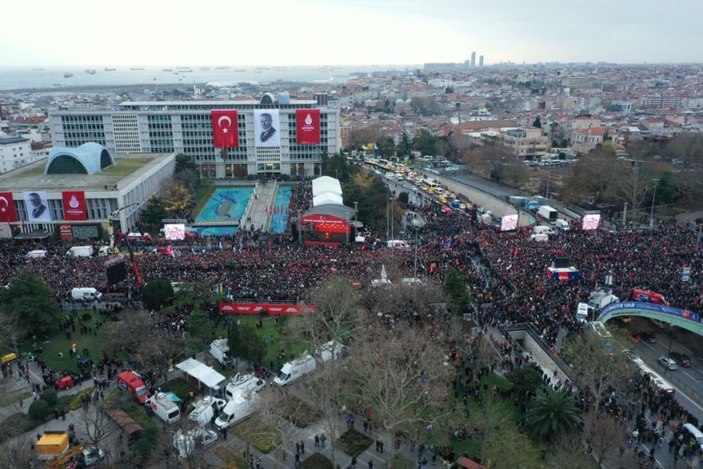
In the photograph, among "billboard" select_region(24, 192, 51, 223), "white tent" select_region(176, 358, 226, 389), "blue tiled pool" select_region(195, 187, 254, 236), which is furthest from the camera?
"blue tiled pool" select_region(195, 187, 254, 236)

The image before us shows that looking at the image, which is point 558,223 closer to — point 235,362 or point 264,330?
point 264,330

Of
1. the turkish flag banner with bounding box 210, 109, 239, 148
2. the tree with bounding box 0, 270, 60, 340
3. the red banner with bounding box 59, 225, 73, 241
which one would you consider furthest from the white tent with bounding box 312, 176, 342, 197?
the tree with bounding box 0, 270, 60, 340

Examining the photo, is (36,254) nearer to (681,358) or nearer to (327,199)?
(327,199)

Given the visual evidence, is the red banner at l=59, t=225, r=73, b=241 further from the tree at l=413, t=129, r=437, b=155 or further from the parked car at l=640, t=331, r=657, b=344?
the tree at l=413, t=129, r=437, b=155

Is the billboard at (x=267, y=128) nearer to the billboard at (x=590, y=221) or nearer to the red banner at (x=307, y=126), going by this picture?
the red banner at (x=307, y=126)

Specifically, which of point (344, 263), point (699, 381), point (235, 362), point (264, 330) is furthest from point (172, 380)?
point (699, 381)

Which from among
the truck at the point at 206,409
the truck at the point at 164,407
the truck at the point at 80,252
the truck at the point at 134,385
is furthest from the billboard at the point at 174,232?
the truck at the point at 206,409

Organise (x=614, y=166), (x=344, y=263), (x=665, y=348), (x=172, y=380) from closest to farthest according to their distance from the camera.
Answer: (x=172, y=380), (x=665, y=348), (x=344, y=263), (x=614, y=166)
